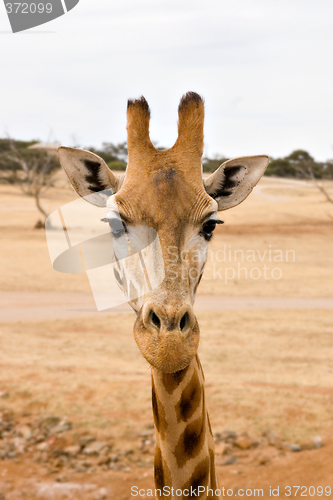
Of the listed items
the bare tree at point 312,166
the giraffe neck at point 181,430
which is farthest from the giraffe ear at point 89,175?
the bare tree at point 312,166

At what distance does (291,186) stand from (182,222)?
71185mm

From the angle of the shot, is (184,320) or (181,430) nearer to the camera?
(184,320)

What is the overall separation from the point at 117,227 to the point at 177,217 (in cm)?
58

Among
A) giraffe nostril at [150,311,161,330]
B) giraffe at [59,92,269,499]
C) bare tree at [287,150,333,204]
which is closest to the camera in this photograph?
giraffe nostril at [150,311,161,330]

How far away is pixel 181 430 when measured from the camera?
4582 mm

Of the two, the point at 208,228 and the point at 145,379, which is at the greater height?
the point at 208,228

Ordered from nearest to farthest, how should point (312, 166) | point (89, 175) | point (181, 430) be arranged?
point (181, 430)
point (89, 175)
point (312, 166)

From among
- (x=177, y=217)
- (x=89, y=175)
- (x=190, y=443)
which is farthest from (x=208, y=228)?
(x=190, y=443)

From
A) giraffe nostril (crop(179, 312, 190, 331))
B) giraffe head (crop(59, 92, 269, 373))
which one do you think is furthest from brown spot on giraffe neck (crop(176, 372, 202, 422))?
giraffe nostril (crop(179, 312, 190, 331))

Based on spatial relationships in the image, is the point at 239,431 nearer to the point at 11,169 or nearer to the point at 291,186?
the point at 11,169

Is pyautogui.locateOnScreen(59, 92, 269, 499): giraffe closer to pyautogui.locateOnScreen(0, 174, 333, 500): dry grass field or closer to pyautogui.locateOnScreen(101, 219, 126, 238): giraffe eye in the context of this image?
pyautogui.locateOnScreen(101, 219, 126, 238): giraffe eye

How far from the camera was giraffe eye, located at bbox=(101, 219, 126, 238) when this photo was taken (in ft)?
14.5

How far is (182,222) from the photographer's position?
166 inches

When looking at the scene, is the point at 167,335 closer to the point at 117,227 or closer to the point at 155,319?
the point at 155,319
